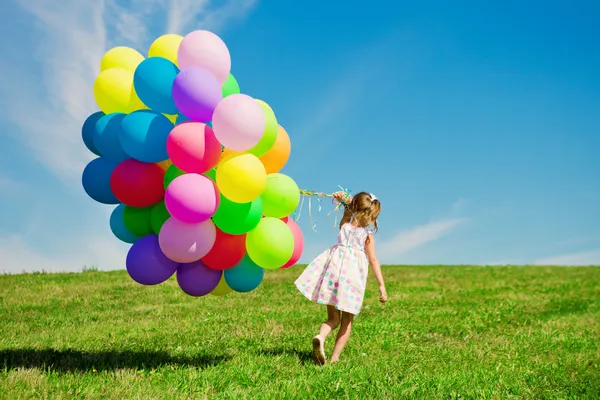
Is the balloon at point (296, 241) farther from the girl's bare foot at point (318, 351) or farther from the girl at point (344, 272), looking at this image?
the girl's bare foot at point (318, 351)

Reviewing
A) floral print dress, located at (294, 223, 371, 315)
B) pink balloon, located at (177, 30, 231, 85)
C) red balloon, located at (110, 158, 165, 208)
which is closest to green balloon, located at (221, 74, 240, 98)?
pink balloon, located at (177, 30, 231, 85)

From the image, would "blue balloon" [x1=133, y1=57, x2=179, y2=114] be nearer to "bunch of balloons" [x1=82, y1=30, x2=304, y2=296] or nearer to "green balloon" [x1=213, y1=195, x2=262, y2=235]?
"bunch of balloons" [x1=82, y1=30, x2=304, y2=296]

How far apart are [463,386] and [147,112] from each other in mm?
4751

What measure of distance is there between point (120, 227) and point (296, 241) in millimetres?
2144

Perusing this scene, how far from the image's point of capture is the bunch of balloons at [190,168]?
5973 millimetres

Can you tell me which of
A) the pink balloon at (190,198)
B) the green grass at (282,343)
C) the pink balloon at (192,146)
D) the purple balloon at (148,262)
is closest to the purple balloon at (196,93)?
the pink balloon at (192,146)

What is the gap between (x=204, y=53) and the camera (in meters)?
6.31

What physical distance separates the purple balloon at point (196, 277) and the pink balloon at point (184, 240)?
1.37 ft

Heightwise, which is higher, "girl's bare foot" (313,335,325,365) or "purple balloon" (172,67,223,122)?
"purple balloon" (172,67,223,122)

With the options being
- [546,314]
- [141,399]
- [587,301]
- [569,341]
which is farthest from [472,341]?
[587,301]

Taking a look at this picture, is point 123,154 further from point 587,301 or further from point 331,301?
point 587,301

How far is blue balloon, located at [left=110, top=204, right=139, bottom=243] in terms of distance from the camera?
6965 mm

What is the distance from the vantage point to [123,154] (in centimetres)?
658

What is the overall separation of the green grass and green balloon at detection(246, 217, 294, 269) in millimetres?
1341
